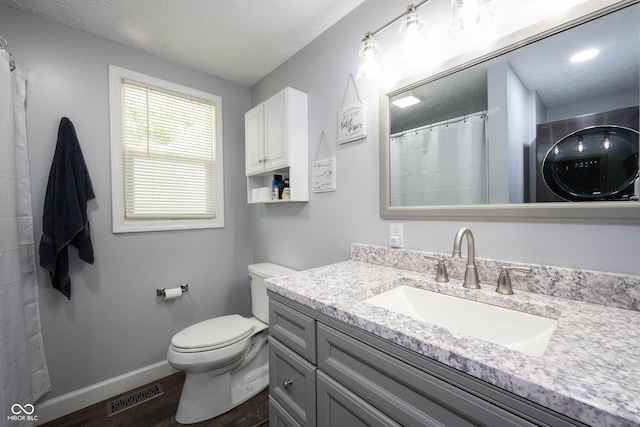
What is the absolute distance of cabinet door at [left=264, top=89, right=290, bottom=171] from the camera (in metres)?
1.74

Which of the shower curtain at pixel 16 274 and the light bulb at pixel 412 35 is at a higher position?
the light bulb at pixel 412 35

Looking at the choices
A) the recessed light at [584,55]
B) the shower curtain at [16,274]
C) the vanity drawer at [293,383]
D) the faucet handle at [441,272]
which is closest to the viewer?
the recessed light at [584,55]

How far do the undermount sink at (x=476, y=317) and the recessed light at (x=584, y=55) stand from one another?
831 millimetres

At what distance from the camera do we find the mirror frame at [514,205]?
773 mm

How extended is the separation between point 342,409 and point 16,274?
1746 mm

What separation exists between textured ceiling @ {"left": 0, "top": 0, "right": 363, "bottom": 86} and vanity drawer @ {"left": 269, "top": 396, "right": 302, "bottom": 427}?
2057 millimetres

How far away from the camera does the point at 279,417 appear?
3.48 feet

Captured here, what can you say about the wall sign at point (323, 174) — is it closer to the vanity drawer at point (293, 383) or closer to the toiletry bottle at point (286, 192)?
the toiletry bottle at point (286, 192)

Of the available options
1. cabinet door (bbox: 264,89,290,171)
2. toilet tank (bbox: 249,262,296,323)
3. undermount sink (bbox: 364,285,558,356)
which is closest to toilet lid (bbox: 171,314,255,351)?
toilet tank (bbox: 249,262,296,323)

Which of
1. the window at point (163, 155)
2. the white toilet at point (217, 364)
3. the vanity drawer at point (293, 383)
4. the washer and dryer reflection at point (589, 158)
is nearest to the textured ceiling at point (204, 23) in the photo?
the window at point (163, 155)

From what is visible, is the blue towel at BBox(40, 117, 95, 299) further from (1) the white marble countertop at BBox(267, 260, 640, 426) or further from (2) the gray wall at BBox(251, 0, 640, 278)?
(1) the white marble countertop at BBox(267, 260, 640, 426)

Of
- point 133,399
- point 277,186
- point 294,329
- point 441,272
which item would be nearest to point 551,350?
point 441,272

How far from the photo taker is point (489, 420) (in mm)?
503

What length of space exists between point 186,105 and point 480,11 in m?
2.07
